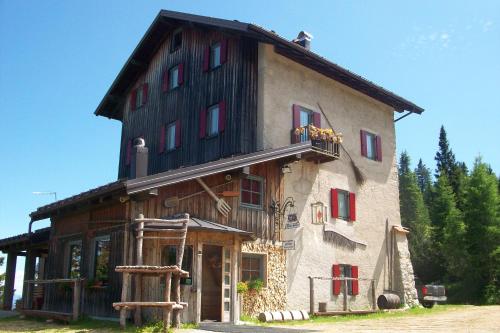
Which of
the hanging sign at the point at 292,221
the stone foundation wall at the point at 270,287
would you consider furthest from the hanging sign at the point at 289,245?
the stone foundation wall at the point at 270,287

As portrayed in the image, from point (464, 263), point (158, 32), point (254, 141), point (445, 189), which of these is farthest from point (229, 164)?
point (445, 189)

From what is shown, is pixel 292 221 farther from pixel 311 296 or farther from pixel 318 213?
pixel 311 296

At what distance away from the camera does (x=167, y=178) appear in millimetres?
13094

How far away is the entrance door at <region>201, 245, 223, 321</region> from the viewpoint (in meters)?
15.1

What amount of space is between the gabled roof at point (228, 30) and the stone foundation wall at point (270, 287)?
697cm

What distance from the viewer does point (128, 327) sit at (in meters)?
11.9

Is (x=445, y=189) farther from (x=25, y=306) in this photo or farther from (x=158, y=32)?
(x=25, y=306)

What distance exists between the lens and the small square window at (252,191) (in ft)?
54.0

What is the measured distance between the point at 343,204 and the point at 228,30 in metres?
7.81

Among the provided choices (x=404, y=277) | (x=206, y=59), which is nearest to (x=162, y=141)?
(x=206, y=59)

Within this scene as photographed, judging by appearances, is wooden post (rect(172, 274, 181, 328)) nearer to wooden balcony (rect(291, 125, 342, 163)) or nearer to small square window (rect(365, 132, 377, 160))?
wooden balcony (rect(291, 125, 342, 163))

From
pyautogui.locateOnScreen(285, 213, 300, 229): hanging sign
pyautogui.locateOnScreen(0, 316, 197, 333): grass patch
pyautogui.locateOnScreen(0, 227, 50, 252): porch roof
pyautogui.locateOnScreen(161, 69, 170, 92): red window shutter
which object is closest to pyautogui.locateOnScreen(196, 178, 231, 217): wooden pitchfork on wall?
pyautogui.locateOnScreen(285, 213, 300, 229): hanging sign

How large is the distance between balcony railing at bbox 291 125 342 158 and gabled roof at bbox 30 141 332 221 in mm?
444

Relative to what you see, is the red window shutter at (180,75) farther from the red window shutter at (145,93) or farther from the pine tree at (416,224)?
the pine tree at (416,224)
